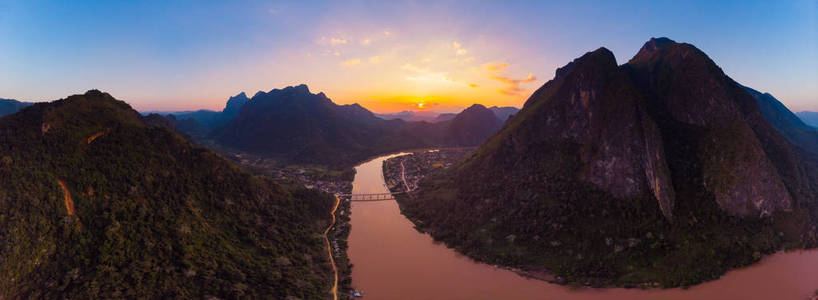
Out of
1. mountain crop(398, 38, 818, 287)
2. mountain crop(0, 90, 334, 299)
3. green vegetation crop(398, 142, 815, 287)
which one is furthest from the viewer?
mountain crop(398, 38, 818, 287)

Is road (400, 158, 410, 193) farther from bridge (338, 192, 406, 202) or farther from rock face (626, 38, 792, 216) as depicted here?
rock face (626, 38, 792, 216)

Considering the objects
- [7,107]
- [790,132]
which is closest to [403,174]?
[790,132]

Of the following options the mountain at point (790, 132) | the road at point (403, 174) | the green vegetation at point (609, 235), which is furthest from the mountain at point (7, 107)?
the mountain at point (790, 132)

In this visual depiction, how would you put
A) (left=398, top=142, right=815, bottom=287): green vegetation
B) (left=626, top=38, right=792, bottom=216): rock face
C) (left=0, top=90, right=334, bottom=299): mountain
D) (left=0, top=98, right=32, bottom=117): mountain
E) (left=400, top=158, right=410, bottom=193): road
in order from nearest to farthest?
(left=0, top=90, right=334, bottom=299): mountain
(left=398, top=142, right=815, bottom=287): green vegetation
(left=626, top=38, right=792, bottom=216): rock face
(left=400, top=158, right=410, bottom=193): road
(left=0, top=98, right=32, bottom=117): mountain

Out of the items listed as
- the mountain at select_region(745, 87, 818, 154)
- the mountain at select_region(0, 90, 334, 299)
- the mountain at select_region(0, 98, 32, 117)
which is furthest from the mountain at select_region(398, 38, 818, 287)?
the mountain at select_region(0, 98, 32, 117)

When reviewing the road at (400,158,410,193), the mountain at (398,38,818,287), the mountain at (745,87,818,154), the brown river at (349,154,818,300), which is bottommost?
the brown river at (349,154,818,300)

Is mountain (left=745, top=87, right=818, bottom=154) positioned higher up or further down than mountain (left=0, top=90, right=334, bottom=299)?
higher up
